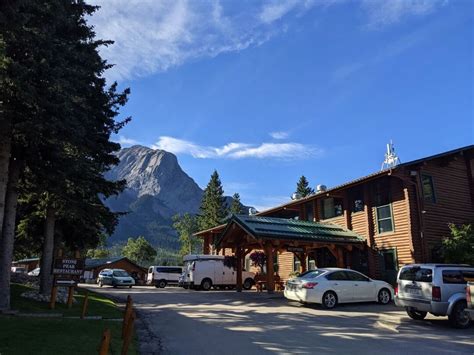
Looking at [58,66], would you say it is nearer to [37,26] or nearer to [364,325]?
[37,26]

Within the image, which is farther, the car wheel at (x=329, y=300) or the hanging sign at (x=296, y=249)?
the hanging sign at (x=296, y=249)

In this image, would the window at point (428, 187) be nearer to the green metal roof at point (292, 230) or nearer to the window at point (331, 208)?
the green metal roof at point (292, 230)

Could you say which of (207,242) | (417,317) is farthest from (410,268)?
(207,242)

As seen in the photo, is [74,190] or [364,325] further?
[74,190]

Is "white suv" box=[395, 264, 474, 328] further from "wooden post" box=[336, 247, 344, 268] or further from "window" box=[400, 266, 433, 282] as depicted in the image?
"wooden post" box=[336, 247, 344, 268]

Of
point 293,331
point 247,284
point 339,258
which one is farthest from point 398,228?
point 293,331

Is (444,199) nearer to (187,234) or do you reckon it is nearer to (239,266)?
(239,266)

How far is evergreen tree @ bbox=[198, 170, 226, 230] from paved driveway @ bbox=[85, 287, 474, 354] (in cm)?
5959

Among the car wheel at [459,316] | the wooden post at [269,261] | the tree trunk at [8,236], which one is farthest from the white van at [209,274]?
the car wheel at [459,316]

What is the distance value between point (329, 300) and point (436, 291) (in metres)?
5.15

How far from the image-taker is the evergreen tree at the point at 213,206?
7725 centimetres

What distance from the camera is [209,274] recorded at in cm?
3136

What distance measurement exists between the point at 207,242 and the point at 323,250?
55.6 ft

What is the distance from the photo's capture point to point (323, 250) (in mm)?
28172
